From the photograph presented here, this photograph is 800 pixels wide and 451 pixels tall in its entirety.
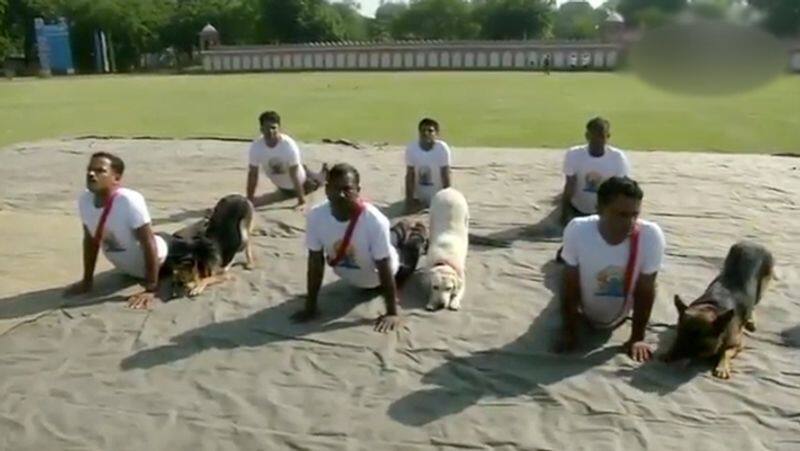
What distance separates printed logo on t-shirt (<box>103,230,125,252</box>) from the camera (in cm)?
597

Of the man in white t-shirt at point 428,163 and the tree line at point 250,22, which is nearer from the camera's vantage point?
the man in white t-shirt at point 428,163

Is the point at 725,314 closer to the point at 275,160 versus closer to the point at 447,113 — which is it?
the point at 275,160

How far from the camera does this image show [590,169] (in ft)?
25.0

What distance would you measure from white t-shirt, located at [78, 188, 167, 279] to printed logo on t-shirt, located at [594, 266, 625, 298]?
120 inches

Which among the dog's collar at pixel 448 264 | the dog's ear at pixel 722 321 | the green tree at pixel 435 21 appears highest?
the green tree at pixel 435 21

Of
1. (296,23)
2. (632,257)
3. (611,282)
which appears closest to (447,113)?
(611,282)

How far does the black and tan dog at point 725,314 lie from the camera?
4629 mm

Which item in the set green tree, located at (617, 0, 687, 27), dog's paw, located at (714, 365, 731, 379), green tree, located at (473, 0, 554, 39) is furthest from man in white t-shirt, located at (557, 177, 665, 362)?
green tree, located at (473, 0, 554, 39)

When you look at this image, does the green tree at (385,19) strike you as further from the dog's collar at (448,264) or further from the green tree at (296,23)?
the dog's collar at (448,264)

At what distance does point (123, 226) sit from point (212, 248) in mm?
678

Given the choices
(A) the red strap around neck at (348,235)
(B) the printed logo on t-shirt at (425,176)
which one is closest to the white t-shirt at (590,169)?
(B) the printed logo on t-shirt at (425,176)

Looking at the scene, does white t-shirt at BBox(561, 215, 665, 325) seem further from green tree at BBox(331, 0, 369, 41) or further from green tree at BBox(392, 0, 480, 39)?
green tree at BBox(331, 0, 369, 41)

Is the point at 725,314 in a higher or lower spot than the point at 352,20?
lower

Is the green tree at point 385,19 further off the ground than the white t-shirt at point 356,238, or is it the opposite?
the green tree at point 385,19
